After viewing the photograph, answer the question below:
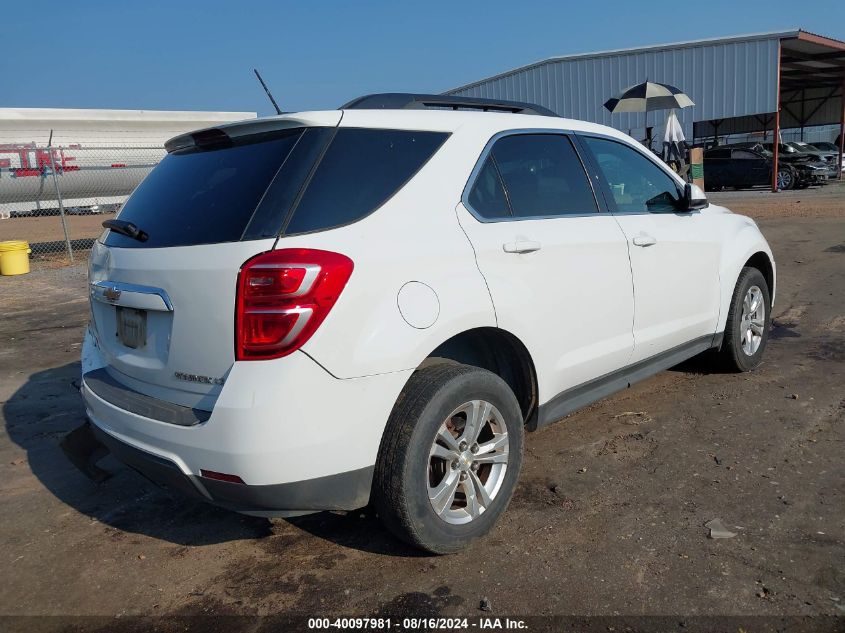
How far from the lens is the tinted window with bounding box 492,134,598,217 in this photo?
3.46 m

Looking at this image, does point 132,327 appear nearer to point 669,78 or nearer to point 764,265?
point 764,265

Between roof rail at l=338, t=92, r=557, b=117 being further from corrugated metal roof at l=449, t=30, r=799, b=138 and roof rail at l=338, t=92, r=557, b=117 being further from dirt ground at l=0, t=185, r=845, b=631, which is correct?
corrugated metal roof at l=449, t=30, r=799, b=138

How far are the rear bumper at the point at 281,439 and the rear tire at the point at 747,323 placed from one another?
10.3ft

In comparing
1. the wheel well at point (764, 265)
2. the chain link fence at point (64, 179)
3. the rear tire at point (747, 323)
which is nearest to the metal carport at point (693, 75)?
the chain link fence at point (64, 179)

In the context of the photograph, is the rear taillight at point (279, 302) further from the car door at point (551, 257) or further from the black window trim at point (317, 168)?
the car door at point (551, 257)

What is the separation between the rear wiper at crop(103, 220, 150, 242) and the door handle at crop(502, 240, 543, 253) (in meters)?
1.51

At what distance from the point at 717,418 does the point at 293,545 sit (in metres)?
2.71

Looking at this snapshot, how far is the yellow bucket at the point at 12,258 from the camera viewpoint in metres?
13.2

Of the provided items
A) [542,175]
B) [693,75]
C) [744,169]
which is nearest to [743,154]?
[744,169]

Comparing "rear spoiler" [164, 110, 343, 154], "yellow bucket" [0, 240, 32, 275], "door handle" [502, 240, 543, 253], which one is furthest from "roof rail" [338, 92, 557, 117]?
"yellow bucket" [0, 240, 32, 275]

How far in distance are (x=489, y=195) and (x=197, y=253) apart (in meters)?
1.31

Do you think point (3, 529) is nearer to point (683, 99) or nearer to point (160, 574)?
point (160, 574)

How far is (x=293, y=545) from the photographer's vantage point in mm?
3258

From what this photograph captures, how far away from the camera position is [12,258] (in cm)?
1318
